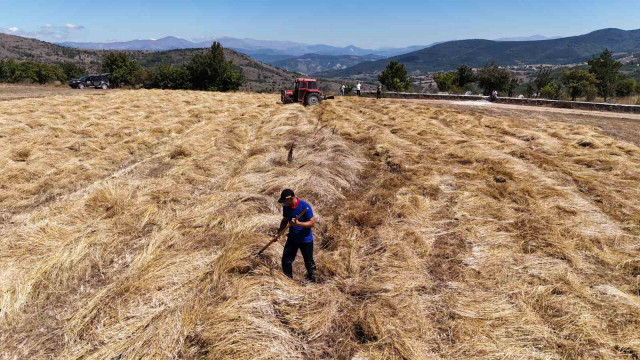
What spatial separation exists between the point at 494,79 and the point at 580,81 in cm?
1134

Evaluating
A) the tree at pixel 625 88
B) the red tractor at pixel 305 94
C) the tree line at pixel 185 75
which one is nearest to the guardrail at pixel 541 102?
the red tractor at pixel 305 94

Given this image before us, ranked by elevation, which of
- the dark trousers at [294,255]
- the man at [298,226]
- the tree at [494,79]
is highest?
the tree at [494,79]

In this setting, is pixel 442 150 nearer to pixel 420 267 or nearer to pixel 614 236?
pixel 614 236

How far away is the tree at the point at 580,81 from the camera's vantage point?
1323 inches

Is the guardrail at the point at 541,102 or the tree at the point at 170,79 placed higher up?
the tree at the point at 170,79

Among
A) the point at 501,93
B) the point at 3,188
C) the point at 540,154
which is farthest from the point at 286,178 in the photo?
the point at 501,93

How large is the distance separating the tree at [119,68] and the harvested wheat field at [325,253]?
3603 centimetres

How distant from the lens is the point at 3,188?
25.6 ft

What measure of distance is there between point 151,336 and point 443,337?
3524mm

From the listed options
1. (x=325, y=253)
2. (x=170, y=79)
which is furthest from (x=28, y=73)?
(x=325, y=253)

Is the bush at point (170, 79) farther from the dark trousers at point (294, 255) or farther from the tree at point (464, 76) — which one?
the dark trousers at point (294, 255)

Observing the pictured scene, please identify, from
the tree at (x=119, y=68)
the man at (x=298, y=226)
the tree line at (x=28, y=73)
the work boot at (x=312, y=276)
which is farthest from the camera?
the tree line at (x=28, y=73)

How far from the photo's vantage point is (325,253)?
17.9 feet

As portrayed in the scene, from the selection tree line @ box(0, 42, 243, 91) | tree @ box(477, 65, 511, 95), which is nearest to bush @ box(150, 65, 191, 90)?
tree line @ box(0, 42, 243, 91)
